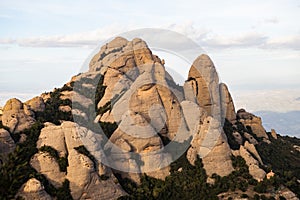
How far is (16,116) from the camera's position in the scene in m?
62.2

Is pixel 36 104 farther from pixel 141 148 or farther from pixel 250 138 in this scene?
pixel 250 138

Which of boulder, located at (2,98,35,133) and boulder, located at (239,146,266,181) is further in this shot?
boulder, located at (2,98,35,133)

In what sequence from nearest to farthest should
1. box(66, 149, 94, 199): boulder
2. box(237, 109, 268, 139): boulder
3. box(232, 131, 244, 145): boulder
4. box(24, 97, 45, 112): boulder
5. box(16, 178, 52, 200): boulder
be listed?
box(16, 178, 52, 200): boulder < box(66, 149, 94, 199): boulder < box(24, 97, 45, 112): boulder < box(232, 131, 244, 145): boulder < box(237, 109, 268, 139): boulder

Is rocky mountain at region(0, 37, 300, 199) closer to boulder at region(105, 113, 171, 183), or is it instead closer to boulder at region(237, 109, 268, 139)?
boulder at region(105, 113, 171, 183)

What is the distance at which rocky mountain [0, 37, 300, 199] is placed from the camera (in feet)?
170

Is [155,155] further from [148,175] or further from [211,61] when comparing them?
[211,61]

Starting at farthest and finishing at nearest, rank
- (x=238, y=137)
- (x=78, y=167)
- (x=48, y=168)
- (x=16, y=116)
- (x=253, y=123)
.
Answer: (x=253, y=123)
(x=238, y=137)
(x=16, y=116)
(x=48, y=168)
(x=78, y=167)

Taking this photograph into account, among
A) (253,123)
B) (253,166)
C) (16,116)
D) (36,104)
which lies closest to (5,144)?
(16,116)

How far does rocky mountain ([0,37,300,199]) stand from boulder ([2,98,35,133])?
0.51ft

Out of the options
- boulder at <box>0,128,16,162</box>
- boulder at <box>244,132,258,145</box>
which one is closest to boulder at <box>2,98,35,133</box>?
boulder at <box>0,128,16,162</box>

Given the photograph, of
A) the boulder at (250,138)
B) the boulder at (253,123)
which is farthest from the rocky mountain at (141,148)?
the boulder at (253,123)

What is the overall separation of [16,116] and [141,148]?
797 inches

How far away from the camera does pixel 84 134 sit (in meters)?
56.0

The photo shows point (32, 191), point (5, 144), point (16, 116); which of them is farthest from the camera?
point (16, 116)
